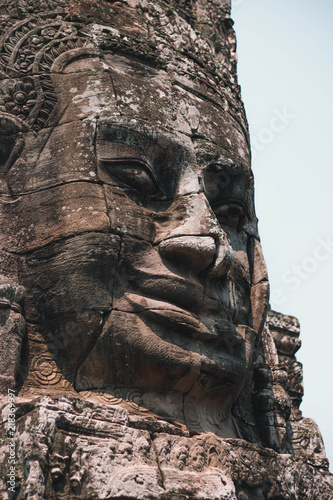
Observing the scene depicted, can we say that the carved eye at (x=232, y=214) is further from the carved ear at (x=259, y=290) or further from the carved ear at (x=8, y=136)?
the carved ear at (x=8, y=136)

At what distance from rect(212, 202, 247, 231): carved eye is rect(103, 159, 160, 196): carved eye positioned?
734 millimetres

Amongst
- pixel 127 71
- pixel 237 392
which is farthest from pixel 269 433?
pixel 127 71

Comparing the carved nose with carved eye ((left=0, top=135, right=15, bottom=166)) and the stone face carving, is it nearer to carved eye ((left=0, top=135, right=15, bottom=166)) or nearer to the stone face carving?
the stone face carving

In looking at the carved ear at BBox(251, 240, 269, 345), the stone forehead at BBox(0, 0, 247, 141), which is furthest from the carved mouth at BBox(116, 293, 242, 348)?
the stone forehead at BBox(0, 0, 247, 141)

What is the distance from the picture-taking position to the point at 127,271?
Result: 4.58 metres

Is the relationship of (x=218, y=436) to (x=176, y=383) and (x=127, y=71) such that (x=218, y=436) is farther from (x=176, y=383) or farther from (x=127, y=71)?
(x=127, y=71)

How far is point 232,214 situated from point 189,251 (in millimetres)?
1023

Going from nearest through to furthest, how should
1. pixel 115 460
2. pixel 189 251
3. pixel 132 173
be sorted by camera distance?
pixel 115 460
pixel 189 251
pixel 132 173

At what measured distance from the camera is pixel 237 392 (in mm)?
5105

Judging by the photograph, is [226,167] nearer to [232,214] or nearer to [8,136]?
[232,214]

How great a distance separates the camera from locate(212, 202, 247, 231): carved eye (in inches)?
217

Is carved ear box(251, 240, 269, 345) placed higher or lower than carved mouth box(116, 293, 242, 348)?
higher

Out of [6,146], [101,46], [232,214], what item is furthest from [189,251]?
[101,46]

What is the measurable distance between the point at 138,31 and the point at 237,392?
3.15m
